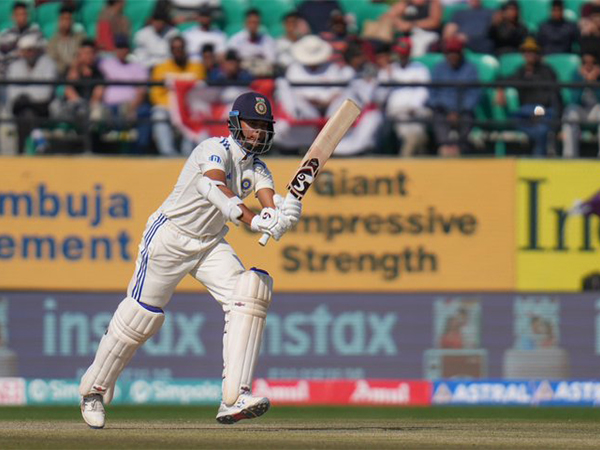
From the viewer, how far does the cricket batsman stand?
274 inches

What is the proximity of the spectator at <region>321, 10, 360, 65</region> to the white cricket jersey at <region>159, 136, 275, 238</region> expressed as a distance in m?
5.19

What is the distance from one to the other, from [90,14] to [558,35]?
14.4ft

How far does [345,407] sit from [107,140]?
10.2 feet

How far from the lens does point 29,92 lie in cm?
1191

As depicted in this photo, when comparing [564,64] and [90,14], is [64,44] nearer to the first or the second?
[90,14]

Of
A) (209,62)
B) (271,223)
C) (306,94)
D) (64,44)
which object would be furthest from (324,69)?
(271,223)

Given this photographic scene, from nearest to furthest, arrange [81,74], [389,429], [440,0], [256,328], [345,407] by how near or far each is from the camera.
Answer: [256,328], [389,429], [345,407], [81,74], [440,0]

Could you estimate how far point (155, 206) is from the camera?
11883 millimetres

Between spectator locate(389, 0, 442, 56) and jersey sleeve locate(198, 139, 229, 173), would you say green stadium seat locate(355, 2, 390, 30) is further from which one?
jersey sleeve locate(198, 139, 229, 173)

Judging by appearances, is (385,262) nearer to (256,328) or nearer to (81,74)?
(81,74)

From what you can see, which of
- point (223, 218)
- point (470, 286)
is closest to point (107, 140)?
point (470, 286)

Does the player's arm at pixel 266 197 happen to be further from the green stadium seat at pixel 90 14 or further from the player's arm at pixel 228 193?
the green stadium seat at pixel 90 14

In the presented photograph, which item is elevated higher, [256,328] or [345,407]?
[256,328]

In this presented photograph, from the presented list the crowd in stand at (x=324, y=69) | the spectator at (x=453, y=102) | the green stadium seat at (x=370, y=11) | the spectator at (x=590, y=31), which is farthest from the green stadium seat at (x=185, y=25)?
the spectator at (x=590, y=31)
